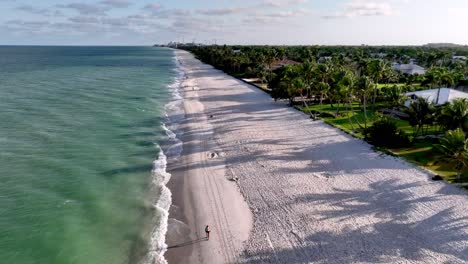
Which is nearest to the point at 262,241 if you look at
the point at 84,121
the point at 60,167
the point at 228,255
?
the point at 228,255

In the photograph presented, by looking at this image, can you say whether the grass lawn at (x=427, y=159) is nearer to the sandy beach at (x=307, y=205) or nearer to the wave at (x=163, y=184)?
the sandy beach at (x=307, y=205)

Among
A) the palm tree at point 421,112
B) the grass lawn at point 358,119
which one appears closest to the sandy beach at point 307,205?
the grass lawn at point 358,119

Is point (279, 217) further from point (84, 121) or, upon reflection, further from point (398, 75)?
point (398, 75)

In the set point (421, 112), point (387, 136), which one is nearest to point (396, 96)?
point (421, 112)

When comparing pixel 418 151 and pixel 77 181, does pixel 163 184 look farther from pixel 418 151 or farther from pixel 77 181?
pixel 418 151

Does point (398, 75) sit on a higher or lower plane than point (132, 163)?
higher

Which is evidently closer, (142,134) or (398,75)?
(142,134)

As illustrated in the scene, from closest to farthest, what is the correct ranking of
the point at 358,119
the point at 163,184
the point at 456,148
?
the point at 456,148
the point at 163,184
the point at 358,119

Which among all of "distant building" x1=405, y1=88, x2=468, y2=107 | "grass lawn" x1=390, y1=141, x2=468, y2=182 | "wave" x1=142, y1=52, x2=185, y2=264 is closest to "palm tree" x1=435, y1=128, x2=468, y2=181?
"grass lawn" x1=390, y1=141, x2=468, y2=182
